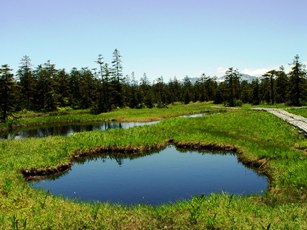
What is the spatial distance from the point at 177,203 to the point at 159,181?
7.33 meters

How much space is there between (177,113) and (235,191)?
54.0 metres

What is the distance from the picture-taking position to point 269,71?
274ft

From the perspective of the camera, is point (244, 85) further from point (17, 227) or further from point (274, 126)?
point (17, 227)

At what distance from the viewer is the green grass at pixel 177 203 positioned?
471 inches

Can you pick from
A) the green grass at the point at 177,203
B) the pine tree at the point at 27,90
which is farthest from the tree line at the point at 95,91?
the green grass at the point at 177,203

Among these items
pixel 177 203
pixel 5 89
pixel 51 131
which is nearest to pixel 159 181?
pixel 177 203

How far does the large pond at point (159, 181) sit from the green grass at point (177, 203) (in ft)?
5.01

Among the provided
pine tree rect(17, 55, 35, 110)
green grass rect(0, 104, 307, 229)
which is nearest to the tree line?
pine tree rect(17, 55, 35, 110)

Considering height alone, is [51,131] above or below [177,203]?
above

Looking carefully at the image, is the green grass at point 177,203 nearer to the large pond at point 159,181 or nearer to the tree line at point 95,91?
the large pond at point 159,181

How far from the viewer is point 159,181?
72.9ft

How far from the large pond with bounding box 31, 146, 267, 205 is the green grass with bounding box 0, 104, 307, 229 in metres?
1.53

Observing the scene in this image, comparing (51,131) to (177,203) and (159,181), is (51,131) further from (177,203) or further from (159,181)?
(177,203)

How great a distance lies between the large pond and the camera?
19.2m
